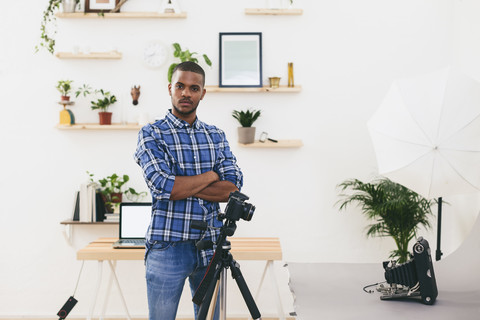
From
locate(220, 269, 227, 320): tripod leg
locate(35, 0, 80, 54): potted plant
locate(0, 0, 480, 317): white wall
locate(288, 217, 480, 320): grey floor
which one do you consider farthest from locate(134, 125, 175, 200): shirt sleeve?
locate(35, 0, 80, 54): potted plant

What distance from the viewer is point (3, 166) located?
3.56 meters

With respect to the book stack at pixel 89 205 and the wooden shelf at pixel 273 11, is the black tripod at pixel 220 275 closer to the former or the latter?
the book stack at pixel 89 205

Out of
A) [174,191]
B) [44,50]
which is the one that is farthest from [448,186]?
[44,50]

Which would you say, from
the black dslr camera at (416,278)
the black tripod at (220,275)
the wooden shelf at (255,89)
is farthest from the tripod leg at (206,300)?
the wooden shelf at (255,89)

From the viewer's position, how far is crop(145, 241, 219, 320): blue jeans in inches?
72.1

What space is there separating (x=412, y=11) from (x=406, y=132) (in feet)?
5.00

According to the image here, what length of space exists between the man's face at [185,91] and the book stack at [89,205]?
5.57ft

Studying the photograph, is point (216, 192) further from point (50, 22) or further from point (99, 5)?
point (50, 22)

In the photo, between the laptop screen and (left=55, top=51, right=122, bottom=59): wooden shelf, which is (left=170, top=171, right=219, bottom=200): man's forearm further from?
(left=55, top=51, right=122, bottom=59): wooden shelf

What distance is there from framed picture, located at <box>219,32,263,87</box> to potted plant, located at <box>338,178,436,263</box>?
1062 millimetres

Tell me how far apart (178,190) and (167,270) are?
306 mm

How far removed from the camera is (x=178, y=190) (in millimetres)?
1853

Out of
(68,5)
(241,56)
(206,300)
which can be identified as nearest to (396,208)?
(241,56)

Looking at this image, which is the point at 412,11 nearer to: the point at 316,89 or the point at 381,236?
the point at 316,89
